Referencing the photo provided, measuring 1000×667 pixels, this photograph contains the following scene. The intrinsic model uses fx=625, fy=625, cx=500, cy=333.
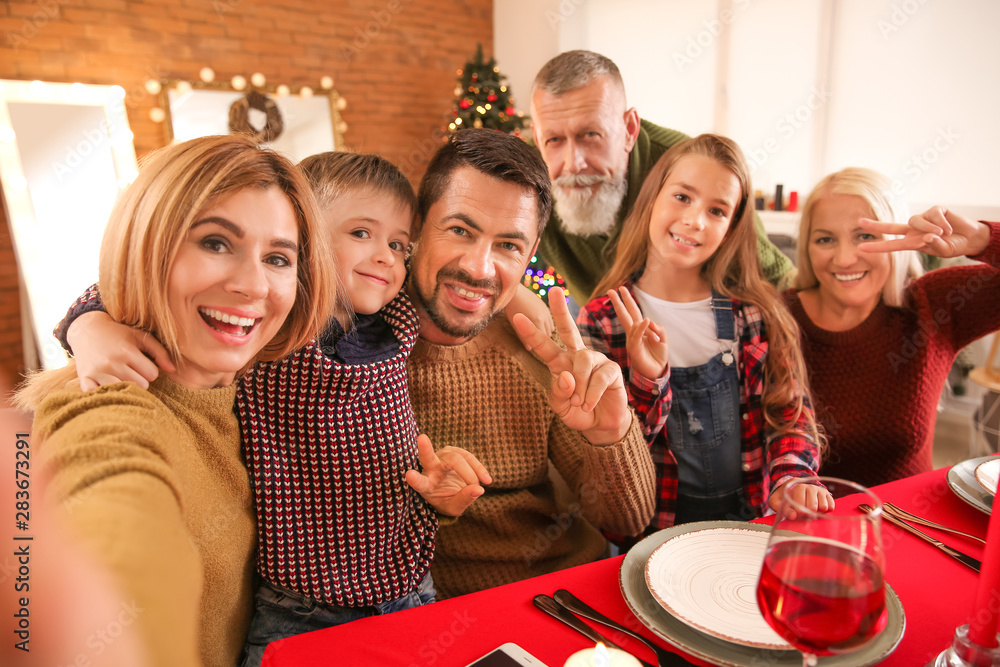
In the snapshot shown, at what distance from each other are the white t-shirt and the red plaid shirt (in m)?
0.07

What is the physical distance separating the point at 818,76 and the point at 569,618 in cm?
500

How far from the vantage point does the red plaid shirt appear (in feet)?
5.07

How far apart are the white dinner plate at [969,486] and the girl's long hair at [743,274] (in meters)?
0.34

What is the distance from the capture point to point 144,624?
2.07 feet

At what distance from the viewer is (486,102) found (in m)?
5.65

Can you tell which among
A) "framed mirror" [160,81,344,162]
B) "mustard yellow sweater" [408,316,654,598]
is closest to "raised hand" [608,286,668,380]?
"mustard yellow sweater" [408,316,654,598]

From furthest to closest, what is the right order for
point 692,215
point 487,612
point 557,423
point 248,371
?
point 692,215 → point 557,423 → point 248,371 → point 487,612

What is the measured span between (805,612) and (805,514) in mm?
100

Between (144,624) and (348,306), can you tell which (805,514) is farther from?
(348,306)

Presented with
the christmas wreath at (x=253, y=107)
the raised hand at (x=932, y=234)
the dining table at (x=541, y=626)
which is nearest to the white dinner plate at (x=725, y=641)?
the dining table at (x=541, y=626)

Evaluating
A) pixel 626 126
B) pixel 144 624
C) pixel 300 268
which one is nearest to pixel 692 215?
pixel 626 126

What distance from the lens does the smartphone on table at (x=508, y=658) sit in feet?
2.58

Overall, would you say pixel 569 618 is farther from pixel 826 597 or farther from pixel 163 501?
pixel 163 501

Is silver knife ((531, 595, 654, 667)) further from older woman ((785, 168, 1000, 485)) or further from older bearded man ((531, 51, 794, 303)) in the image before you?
older bearded man ((531, 51, 794, 303))
